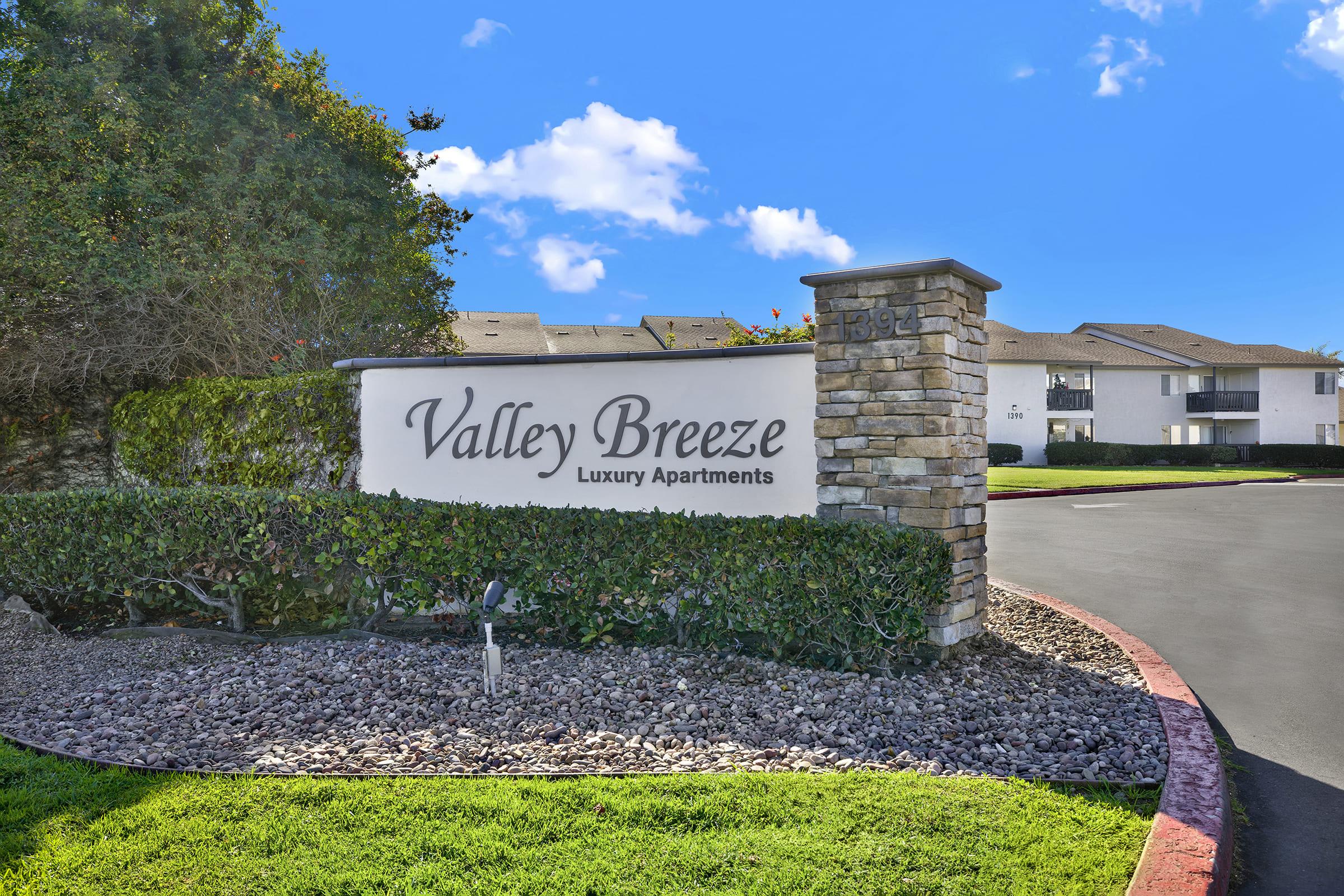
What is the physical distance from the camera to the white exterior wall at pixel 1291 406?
138ft

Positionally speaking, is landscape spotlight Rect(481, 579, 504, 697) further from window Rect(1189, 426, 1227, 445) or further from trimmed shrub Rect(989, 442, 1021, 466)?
window Rect(1189, 426, 1227, 445)

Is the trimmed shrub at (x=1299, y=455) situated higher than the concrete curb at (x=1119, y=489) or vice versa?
the trimmed shrub at (x=1299, y=455)

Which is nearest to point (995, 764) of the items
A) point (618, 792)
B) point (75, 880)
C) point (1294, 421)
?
point (618, 792)

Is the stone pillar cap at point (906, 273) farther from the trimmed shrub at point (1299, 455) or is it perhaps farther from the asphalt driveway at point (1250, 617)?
the trimmed shrub at point (1299, 455)

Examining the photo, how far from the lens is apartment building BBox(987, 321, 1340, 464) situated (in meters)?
38.4

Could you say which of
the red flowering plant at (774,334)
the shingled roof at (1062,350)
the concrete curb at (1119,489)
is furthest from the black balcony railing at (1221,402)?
the red flowering plant at (774,334)

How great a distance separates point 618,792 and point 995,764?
1.89 meters

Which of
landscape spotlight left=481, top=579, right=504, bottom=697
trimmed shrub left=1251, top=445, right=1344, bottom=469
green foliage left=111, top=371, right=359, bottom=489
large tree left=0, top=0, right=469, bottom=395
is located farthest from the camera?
trimmed shrub left=1251, top=445, right=1344, bottom=469

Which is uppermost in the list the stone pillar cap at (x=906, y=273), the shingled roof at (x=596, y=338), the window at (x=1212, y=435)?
the shingled roof at (x=596, y=338)

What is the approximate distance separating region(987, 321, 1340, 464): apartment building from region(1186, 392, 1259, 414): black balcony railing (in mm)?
42

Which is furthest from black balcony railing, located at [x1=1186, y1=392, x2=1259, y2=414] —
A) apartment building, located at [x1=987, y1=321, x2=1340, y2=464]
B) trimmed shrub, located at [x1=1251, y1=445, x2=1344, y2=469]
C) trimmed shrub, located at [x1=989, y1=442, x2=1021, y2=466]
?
trimmed shrub, located at [x1=989, y1=442, x2=1021, y2=466]

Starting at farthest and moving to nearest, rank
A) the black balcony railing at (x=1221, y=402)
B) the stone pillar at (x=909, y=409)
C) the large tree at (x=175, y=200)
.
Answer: the black balcony railing at (x=1221, y=402), the large tree at (x=175, y=200), the stone pillar at (x=909, y=409)

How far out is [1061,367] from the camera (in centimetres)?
3966

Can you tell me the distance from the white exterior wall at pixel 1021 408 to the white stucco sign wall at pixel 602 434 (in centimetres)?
3402
